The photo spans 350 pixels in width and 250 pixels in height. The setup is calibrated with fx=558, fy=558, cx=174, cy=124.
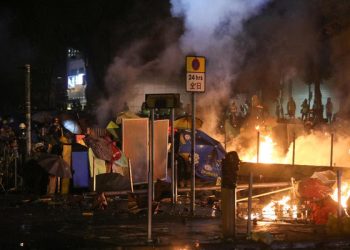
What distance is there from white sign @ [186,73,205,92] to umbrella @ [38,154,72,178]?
3.49m

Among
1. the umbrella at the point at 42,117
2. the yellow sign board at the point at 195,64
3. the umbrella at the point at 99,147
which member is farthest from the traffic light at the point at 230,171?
the umbrella at the point at 42,117

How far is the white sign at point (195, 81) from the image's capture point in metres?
10.2

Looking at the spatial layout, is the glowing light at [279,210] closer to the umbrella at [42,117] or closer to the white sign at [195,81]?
the white sign at [195,81]

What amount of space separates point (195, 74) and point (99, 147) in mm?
3609

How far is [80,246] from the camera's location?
7.66m

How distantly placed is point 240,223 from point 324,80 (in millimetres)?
16557

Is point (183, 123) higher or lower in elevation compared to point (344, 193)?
higher

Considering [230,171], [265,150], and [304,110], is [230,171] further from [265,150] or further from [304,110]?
[304,110]

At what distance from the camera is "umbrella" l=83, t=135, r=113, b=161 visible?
41.7 ft

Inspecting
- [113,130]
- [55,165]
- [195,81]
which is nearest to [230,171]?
[195,81]

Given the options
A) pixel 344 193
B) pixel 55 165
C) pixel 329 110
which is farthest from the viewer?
pixel 329 110

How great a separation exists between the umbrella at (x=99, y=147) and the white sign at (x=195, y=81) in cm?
339

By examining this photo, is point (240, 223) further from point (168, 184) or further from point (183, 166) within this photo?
point (183, 166)

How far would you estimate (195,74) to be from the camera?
10.3 meters
